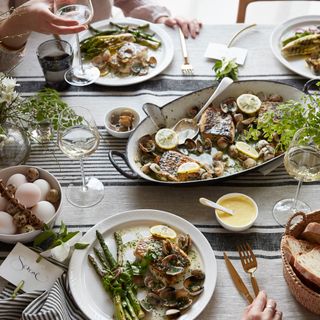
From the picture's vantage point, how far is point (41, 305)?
126 cm

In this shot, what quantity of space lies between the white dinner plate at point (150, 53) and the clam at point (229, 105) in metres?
0.31

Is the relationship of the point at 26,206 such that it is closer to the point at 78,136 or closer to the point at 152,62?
the point at 78,136

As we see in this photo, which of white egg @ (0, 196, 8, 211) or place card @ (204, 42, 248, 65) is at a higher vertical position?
place card @ (204, 42, 248, 65)

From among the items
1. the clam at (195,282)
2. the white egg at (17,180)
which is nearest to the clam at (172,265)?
the clam at (195,282)

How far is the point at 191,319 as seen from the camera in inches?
49.5

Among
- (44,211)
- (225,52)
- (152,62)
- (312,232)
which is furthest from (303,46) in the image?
(44,211)

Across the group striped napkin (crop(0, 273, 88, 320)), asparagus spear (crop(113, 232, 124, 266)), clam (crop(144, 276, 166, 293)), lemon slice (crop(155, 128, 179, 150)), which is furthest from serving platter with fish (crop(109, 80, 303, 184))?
striped napkin (crop(0, 273, 88, 320))

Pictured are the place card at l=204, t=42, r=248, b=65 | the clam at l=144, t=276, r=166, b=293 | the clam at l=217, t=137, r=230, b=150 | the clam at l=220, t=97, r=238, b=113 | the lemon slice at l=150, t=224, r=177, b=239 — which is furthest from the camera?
the place card at l=204, t=42, r=248, b=65

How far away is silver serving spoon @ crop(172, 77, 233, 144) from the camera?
68.8 inches

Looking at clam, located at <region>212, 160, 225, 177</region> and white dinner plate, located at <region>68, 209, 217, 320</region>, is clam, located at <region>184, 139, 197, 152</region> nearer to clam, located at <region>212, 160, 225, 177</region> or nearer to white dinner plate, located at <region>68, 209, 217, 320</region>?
clam, located at <region>212, 160, 225, 177</region>

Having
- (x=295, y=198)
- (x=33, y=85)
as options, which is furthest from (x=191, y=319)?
(x=33, y=85)

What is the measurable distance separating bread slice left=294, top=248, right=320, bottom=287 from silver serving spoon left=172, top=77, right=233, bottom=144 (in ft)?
2.02

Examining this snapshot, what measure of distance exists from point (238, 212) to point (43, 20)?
972mm

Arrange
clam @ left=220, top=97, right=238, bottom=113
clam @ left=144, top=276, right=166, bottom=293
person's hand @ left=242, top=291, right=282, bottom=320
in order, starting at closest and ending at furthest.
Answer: person's hand @ left=242, top=291, right=282, bottom=320 < clam @ left=144, top=276, right=166, bottom=293 < clam @ left=220, top=97, right=238, bottom=113
